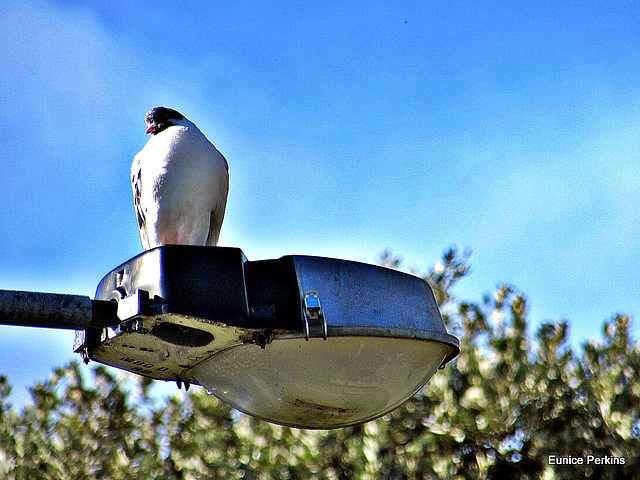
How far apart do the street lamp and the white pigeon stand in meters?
1.23

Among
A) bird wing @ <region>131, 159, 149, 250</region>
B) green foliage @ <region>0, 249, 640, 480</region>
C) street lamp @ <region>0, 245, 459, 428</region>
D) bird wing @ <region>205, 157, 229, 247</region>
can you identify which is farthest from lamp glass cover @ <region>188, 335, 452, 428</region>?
green foliage @ <region>0, 249, 640, 480</region>

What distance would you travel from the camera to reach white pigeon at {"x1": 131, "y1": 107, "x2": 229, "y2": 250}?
3.17 m

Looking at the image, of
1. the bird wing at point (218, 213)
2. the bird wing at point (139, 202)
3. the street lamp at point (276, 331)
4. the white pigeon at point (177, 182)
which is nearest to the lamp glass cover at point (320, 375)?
the street lamp at point (276, 331)

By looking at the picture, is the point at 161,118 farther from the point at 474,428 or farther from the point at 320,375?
the point at 474,428

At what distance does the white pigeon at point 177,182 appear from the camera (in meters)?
3.17

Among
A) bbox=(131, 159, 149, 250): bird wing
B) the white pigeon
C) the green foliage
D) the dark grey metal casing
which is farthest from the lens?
the green foliage

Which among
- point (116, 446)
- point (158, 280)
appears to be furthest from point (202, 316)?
point (116, 446)

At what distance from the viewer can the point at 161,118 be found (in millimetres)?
3551

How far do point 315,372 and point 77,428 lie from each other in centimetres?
612

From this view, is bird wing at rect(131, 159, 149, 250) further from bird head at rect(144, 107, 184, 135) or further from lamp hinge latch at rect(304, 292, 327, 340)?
lamp hinge latch at rect(304, 292, 327, 340)

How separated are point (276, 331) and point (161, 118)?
202cm

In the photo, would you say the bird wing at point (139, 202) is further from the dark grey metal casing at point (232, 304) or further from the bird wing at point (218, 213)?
the dark grey metal casing at point (232, 304)

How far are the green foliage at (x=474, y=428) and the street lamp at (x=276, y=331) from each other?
4.13 meters

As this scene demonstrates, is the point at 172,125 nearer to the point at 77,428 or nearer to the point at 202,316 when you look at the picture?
the point at 202,316
